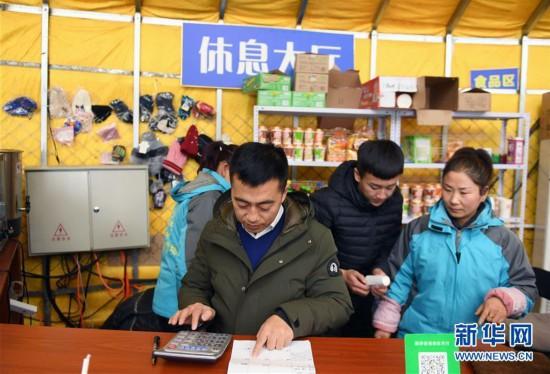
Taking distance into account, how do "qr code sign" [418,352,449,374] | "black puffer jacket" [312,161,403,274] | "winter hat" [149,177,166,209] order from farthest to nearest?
"winter hat" [149,177,166,209] → "black puffer jacket" [312,161,403,274] → "qr code sign" [418,352,449,374]

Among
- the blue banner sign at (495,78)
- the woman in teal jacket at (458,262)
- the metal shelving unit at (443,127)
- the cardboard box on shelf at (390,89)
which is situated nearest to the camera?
the woman in teal jacket at (458,262)

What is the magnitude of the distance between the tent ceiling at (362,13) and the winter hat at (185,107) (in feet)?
2.17

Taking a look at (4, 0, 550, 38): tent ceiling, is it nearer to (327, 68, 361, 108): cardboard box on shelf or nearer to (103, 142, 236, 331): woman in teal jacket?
(327, 68, 361, 108): cardboard box on shelf

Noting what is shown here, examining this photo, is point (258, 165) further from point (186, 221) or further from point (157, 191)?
point (157, 191)

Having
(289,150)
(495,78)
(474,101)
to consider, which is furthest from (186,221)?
(495,78)

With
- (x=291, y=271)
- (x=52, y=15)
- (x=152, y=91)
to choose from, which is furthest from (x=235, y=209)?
(x=52, y=15)

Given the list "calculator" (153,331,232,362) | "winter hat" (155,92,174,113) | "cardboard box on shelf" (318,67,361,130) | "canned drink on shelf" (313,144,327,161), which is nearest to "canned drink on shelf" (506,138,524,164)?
"cardboard box on shelf" (318,67,361,130)

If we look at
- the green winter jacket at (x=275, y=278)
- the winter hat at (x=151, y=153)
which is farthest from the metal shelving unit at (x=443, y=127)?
the green winter jacket at (x=275, y=278)

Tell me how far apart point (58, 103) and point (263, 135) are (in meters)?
1.63

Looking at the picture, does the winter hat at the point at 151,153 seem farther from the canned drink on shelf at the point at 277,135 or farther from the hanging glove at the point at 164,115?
the canned drink on shelf at the point at 277,135

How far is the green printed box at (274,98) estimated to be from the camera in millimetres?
3260

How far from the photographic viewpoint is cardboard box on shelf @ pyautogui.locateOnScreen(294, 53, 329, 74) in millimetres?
3311

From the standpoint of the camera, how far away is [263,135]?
11.2ft

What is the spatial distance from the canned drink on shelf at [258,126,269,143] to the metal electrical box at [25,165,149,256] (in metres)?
0.93
